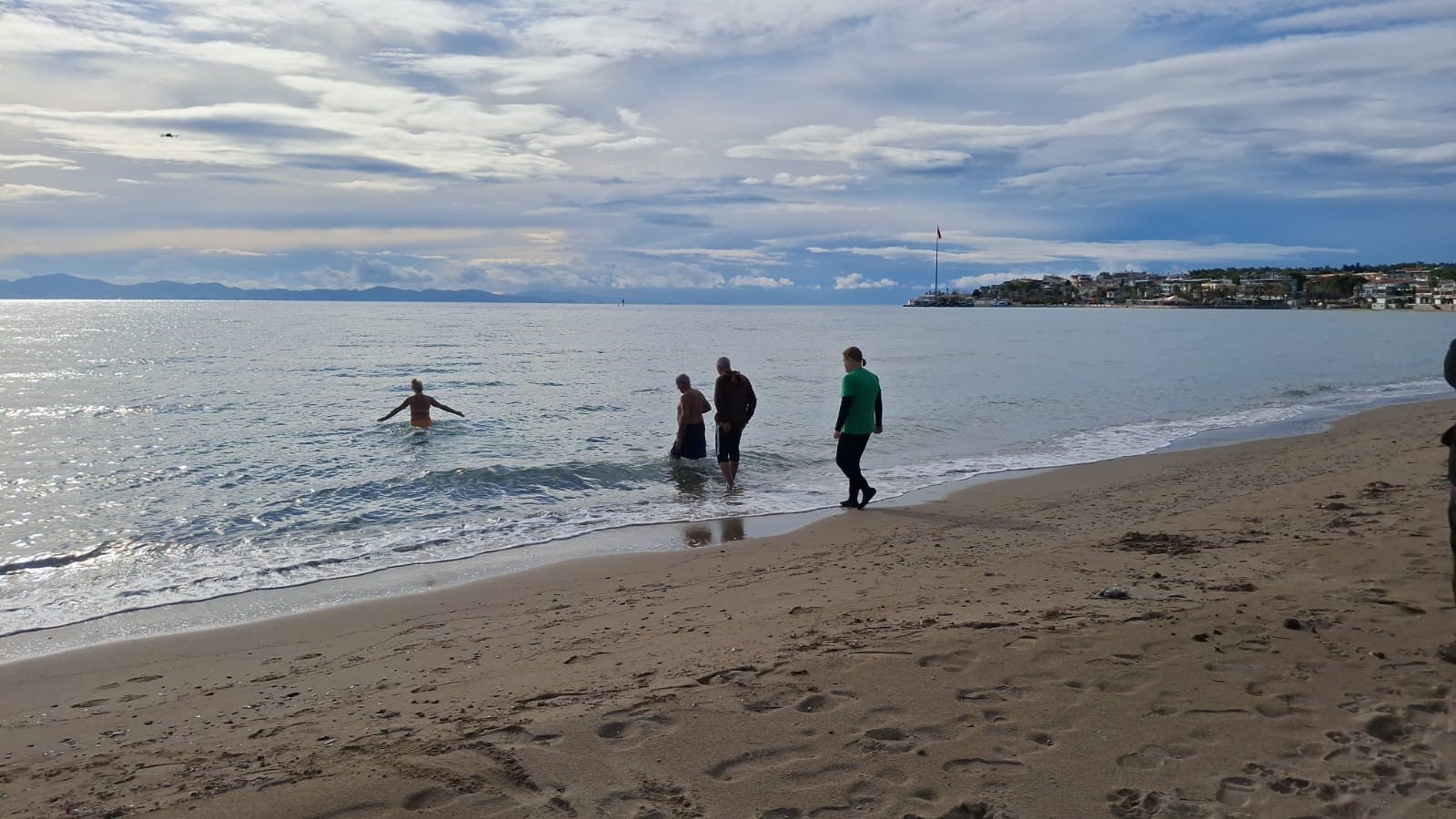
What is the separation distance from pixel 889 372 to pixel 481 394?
1693cm

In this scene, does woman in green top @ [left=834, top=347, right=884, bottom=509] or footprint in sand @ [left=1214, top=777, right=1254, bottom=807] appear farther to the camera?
woman in green top @ [left=834, top=347, right=884, bottom=509]

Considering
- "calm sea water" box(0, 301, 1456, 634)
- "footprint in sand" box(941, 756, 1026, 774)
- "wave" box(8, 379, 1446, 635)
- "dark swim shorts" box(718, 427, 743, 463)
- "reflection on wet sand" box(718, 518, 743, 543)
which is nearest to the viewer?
"footprint in sand" box(941, 756, 1026, 774)

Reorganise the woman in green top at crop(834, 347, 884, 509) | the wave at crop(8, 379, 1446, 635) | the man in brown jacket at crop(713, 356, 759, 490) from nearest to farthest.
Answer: the wave at crop(8, 379, 1446, 635), the woman in green top at crop(834, 347, 884, 509), the man in brown jacket at crop(713, 356, 759, 490)

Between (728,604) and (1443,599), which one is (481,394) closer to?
(728,604)

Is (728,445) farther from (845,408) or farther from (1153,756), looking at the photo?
(1153,756)

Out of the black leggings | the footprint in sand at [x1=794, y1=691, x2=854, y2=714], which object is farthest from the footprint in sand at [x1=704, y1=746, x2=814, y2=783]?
the black leggings

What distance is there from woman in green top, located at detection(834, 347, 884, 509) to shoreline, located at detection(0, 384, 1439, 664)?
0.52 meters

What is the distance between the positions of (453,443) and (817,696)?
13.5 metres

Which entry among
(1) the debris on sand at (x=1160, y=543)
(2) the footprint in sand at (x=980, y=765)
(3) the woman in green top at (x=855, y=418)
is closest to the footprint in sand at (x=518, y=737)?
(2) the footprint in sand at (x=980, y=765)

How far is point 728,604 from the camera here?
654 centimetres

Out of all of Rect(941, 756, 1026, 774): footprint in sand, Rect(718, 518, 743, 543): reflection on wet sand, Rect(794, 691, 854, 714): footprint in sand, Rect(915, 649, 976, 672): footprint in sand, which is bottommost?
Rect(718, 518, 743, 543): reflection on wet sand

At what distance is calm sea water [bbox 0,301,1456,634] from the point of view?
9.30 meters

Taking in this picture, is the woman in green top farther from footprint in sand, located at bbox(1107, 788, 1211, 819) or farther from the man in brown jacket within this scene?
footprint in sand, located at bbox(1107, 788, 1211, 819)

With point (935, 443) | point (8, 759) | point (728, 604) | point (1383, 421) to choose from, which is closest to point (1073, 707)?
point (728, 604)
